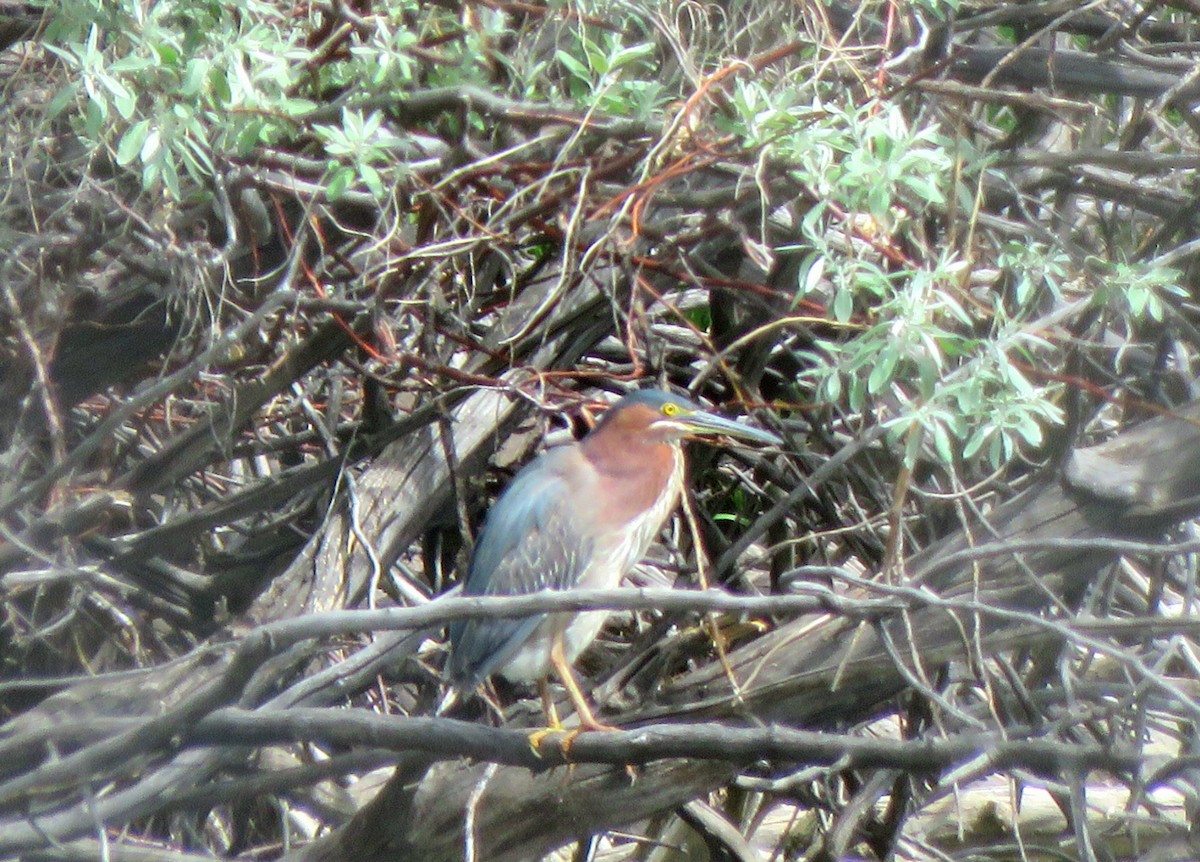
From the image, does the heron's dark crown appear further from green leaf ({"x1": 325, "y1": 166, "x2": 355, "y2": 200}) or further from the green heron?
green leaf ({"x1": 325, "y1": 166, "x2": 355, "y2": 200})

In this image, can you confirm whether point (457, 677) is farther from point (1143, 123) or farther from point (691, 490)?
point (1143, 123)

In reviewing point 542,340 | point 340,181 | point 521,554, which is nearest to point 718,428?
point 542,340

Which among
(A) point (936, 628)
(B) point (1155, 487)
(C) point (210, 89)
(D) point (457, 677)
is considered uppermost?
(C) point (210, 89)

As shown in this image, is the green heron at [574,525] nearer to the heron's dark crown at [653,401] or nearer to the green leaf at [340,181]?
the heron's dark crown at [653,401]

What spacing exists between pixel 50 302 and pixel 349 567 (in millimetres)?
796

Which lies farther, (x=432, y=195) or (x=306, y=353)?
(x=306, y=353)

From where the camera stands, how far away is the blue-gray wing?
299 cm

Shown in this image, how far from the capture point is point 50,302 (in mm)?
2811

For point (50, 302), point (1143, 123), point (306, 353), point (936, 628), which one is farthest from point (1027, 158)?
point (50, 302)

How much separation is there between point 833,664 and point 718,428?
716 mm

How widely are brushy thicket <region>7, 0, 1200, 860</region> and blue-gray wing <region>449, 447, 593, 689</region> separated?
14 cm

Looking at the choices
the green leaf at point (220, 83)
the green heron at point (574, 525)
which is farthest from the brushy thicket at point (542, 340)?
the green heron at point (574, 525)

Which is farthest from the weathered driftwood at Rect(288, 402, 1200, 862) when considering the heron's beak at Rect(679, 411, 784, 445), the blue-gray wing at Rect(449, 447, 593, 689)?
the heron's beak at Rect(679, 411, 784, 445)

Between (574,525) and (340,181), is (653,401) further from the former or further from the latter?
(340,181)
